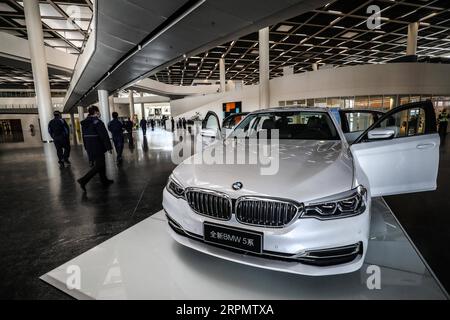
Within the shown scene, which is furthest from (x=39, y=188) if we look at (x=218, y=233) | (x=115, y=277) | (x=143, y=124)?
(x=143, y=124)

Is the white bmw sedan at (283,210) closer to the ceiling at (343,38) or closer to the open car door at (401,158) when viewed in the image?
the open car door at (401,158)

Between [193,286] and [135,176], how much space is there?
169 inches

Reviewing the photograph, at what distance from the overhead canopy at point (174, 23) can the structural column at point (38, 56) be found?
21.0 ft

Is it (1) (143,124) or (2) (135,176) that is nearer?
(2) (135,176)

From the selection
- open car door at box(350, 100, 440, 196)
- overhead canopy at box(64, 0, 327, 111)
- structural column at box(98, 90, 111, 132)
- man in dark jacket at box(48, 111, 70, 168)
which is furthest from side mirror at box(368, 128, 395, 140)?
structural column at box(98, 90, 111, 132)

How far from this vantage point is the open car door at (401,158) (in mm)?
2512

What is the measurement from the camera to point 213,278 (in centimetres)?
194

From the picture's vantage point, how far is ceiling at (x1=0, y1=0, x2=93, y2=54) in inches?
506

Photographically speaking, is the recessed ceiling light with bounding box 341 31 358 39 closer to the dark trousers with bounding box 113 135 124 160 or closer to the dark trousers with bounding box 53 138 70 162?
the dark trousers with bounding box 113 135 124 160

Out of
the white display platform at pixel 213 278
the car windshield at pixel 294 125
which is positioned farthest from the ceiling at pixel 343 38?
the white display platform at pixel 213 278

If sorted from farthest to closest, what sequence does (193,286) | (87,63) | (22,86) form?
(22,86) < (87,63) < (193,286)

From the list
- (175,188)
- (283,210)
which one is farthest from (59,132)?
(283,210)

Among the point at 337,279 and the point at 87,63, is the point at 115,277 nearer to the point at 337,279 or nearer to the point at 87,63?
the point at 337,279
